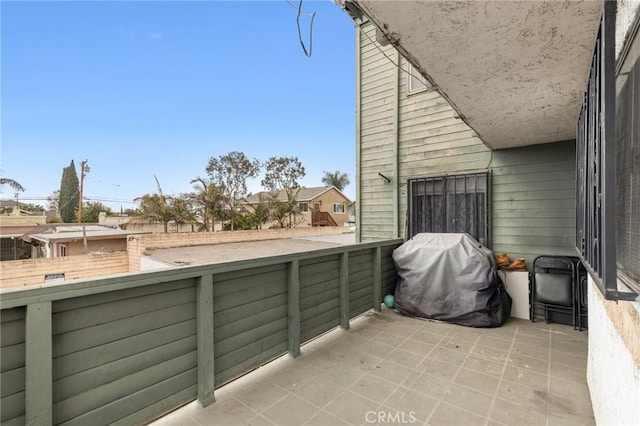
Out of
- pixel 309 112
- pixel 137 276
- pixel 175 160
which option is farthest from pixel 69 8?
pixel 175 160

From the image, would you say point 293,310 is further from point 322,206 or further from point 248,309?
point 322,206

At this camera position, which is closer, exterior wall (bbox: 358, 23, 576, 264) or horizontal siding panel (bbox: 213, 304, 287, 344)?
horizontal siding panel (bbox: 213, 304, 287, 344)

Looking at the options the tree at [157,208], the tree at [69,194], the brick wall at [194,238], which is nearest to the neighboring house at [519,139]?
the brick wall at [194,238]

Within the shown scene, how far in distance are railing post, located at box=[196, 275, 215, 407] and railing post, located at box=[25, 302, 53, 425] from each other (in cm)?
80

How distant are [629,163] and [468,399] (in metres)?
1.94

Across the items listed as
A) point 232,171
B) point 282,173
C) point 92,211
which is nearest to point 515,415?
point 232,171

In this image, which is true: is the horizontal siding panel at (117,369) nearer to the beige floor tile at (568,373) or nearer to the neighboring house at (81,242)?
the beige floor tile at (568,373)

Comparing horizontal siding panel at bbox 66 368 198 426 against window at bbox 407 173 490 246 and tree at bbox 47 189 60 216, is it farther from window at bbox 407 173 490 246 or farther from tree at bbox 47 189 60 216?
tree at bbox 47 189 60 216

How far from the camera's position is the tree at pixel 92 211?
89.8 feet

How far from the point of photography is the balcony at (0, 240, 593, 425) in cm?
149

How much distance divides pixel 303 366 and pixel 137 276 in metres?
1.69

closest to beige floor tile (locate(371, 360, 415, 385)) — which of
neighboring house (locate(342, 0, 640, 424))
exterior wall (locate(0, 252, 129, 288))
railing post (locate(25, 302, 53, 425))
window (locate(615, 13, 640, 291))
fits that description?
neighboring house (locate(342, 0, 640, 424))

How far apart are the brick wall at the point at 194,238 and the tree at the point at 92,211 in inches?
809

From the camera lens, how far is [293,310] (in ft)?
9.38
